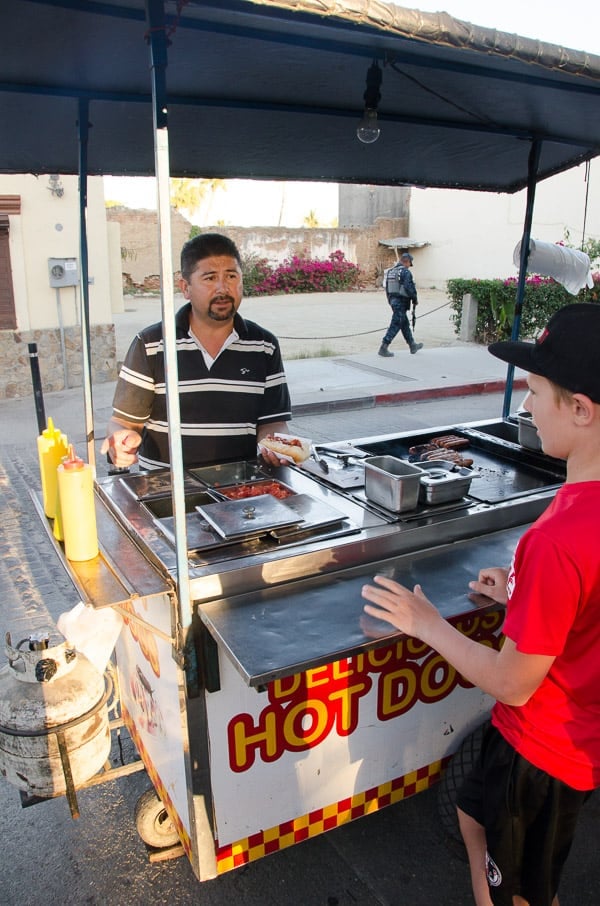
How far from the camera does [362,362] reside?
38.5 ft

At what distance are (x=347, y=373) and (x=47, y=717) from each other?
9164 mm

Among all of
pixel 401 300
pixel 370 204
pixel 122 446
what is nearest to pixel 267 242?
pixel 370 204

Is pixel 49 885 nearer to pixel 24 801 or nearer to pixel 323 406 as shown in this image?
pixel 24 801

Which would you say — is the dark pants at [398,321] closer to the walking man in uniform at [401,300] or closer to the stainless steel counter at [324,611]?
the walking man in uniform at [401,300]

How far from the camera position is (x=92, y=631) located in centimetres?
212

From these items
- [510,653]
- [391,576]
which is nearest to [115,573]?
[391,576]

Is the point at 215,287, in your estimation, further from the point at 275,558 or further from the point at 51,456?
the point at 275,558

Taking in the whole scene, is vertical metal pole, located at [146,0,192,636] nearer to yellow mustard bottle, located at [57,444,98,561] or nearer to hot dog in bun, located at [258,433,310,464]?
yellow mustard bottle, located at [57,444,98,561]

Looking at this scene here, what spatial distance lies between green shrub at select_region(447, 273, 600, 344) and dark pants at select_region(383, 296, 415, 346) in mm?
1877

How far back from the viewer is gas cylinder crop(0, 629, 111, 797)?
1933 mm

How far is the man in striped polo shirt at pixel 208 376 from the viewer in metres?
2.62

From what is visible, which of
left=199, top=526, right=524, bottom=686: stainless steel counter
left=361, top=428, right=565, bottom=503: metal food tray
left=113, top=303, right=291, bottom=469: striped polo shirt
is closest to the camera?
left=199, top=526, right=524, bottom=686: stainless steel counter

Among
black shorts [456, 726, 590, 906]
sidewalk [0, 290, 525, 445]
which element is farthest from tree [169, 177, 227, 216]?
black shorts [456, 726, 590, 906]

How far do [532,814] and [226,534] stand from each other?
1.02 metres
